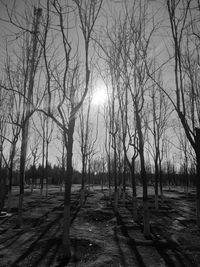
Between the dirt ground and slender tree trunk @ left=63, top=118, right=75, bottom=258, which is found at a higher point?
slender tree trunk @ left=63, top=118, right=75, bottom=258

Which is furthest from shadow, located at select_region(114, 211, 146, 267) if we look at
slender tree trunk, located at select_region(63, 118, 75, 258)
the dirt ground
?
slender tree trunk, located at select_region(63, 118, 75, 258)

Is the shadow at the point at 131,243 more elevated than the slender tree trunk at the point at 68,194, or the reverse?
the slender tree trunk at the point at 68,194

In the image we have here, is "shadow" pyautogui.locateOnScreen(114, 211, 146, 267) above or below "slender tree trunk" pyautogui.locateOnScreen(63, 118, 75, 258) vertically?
below

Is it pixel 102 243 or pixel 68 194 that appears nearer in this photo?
pixel 68 194

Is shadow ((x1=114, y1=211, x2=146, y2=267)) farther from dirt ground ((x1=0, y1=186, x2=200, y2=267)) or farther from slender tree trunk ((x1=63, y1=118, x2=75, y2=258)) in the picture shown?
slender tree trunk ((x1=63, y1=118, x2=75, y2=258))

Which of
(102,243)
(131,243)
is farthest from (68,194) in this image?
(131,243)

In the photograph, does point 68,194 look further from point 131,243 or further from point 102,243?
point 131,243

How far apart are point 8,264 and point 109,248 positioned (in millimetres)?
2184

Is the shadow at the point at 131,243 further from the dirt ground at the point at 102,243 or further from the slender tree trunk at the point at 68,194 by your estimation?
the slender tree trunk at the point at 68,194

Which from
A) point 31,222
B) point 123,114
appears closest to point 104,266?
point 31,222

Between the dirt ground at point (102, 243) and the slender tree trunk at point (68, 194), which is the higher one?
the slender tree trunk at point (68, 194)

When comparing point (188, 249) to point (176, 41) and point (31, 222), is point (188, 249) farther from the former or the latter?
point (31, 222)

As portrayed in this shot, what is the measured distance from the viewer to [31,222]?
8477mm

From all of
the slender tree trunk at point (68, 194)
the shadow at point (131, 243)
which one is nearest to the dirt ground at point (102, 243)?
the shadow at point (131, 243)
